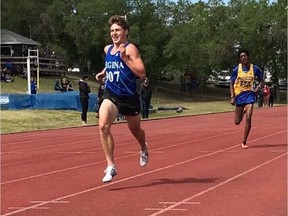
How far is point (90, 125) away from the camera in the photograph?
940 inches

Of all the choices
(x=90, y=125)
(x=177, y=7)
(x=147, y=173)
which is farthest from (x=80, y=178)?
(x=177, y=7)

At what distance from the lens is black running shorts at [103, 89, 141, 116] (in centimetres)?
783

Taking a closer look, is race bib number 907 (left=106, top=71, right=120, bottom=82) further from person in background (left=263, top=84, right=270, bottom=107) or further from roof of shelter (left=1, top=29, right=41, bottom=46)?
roof of shelter (left=1, top=29, right=41, bottom=46)

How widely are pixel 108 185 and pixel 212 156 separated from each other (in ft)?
12.4

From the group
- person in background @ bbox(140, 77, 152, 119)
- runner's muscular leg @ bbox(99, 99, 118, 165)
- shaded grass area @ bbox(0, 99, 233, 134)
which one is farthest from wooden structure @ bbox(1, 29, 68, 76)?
runner's muscular leg @ bbox(99, 99, 118, 165)

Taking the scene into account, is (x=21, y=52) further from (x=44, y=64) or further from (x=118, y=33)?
(x=118, y=33)

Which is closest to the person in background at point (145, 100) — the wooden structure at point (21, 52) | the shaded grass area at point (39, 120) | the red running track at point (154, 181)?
the shaded grass area at point (39, 120)

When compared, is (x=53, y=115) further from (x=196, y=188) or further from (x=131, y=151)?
(x=196, y=188)

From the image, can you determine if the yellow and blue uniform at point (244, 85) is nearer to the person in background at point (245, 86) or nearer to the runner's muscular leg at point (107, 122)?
the person in background at point (245, 86)

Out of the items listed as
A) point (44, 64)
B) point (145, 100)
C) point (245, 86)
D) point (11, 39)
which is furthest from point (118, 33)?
point (11, 39)

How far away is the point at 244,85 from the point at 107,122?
564 cm

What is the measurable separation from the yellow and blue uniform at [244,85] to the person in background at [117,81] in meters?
5.22

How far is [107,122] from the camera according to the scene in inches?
303

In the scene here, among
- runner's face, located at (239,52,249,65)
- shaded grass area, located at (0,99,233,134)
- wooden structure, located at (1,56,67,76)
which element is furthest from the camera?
wooden structure, located at (1,56,67,76)
